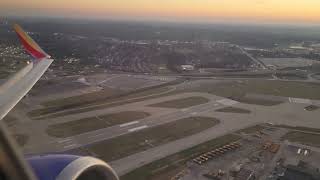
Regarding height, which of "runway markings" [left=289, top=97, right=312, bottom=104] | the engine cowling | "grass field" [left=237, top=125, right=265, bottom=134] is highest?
the engine cowling

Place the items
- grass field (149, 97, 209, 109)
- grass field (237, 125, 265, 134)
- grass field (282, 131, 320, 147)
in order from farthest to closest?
grass field (149, 97, 209, 109)
grass field (237, 125, 265, 134)
grass field (282, 131, 320, 147)

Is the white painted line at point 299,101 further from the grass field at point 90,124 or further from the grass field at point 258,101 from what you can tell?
the grass field at point 90,124

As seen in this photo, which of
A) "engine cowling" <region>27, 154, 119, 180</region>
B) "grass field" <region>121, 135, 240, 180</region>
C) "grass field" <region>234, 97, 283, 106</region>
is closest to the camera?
"engine cowling" <region>27, 154, 119, 180</region>

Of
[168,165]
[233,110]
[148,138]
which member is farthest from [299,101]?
[168,165]

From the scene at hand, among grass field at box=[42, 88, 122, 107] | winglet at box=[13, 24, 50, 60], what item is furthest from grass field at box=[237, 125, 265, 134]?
winglet at box=[13, 24, 50, 60]

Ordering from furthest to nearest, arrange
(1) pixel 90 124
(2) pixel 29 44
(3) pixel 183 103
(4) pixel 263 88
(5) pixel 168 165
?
(4) pixel 263 88 → (3) pixel 183 103 → (1) pixel 90 124 → (5) pixel 168 165 → (2) pixel 29 44

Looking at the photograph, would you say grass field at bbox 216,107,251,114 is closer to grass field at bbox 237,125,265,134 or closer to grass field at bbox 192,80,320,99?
grass field at bbox 237,125,265,134

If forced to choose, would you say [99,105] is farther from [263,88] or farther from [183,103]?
[263,88]
